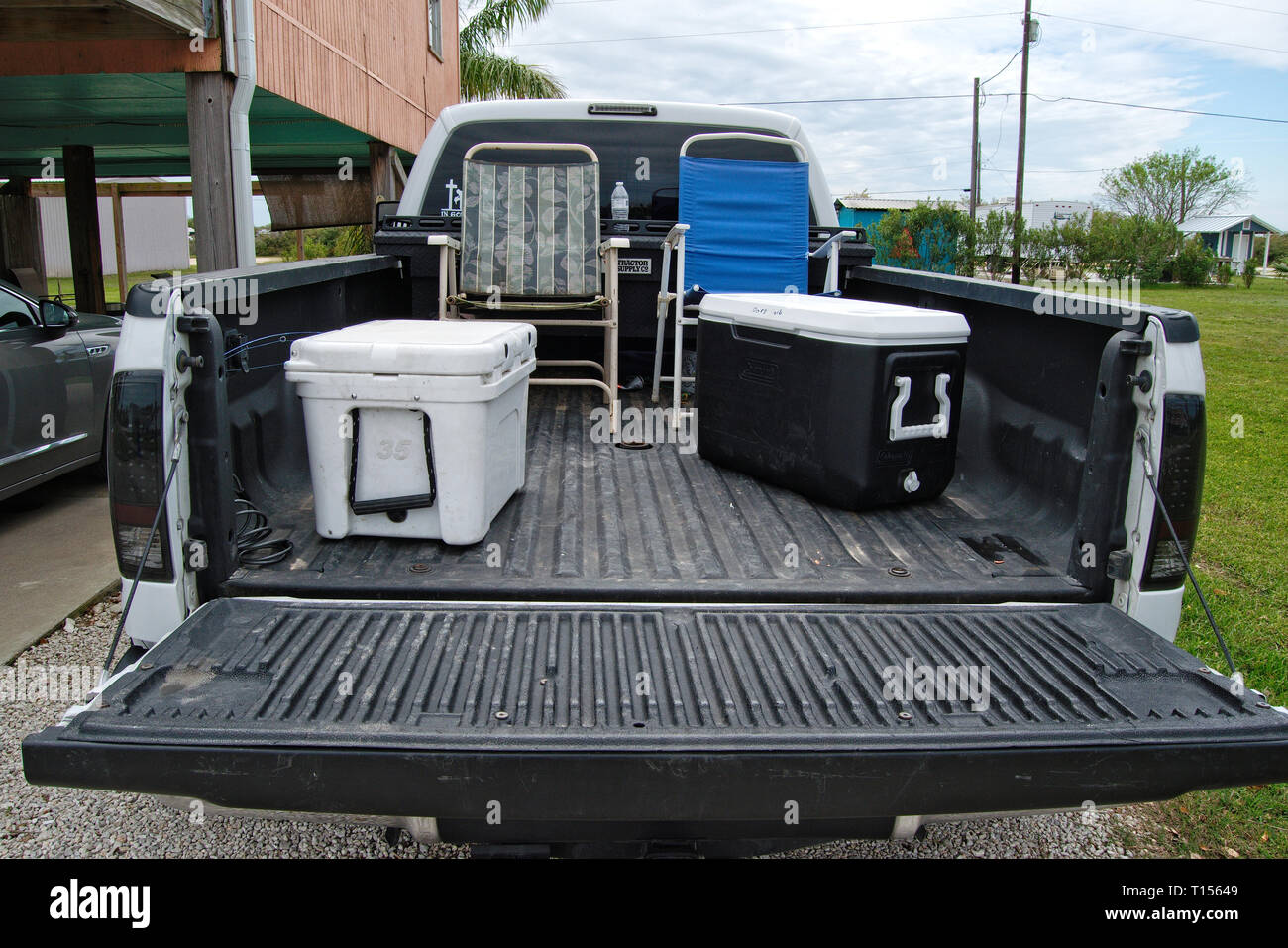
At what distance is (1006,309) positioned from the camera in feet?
9.22

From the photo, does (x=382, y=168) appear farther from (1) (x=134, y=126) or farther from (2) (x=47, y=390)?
(2) (x=47, y=390)

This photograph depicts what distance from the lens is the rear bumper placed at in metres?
1.48

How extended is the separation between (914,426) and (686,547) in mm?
847

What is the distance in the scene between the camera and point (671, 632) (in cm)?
195

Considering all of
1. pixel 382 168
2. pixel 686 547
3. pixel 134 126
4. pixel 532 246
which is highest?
pixel 134 126

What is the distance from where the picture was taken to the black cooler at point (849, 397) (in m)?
2.71

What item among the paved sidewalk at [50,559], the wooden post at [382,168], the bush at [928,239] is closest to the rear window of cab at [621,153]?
the paved sidewalk at [50,559]

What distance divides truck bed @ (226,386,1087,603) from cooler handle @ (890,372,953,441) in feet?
0.80

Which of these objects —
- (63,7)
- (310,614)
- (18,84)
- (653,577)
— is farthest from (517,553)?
(18,84)

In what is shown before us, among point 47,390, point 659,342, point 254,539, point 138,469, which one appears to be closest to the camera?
point 138,469

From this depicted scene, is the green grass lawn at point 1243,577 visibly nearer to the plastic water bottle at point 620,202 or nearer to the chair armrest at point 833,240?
the chair armrest at point 833,240

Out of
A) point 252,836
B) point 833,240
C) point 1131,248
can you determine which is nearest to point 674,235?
point 833,240

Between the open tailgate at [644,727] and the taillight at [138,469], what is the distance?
0.19 m
